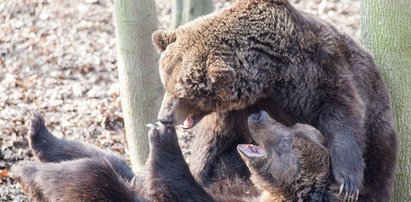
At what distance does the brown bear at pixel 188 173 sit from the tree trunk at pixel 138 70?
3.71 feet

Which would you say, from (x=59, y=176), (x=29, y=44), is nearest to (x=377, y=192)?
(x=59, y=176)

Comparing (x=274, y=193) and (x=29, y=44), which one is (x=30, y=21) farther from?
(x=274, y=193)

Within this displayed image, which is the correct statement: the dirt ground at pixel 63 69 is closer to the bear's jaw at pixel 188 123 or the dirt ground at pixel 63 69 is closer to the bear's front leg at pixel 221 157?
the bear's front leg at pixel 221 157

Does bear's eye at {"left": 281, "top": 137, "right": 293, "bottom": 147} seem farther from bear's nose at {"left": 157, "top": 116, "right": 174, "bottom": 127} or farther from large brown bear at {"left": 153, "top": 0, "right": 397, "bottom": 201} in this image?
bear's nose at {"left": 157, "top": 116, "right": 174, "bottom": 127}

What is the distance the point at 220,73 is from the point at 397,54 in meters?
2.04

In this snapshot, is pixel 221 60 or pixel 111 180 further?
pixel 111 180

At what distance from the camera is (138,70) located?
791cm

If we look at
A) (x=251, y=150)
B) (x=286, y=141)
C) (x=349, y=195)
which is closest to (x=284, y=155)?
(x=286, y=141)

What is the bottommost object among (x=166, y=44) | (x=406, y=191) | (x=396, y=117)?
(x=406, y=191)

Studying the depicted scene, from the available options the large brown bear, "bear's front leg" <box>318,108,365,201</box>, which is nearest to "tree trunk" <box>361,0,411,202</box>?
the large brown bear

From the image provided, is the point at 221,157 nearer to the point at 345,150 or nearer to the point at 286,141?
the point at 286,141

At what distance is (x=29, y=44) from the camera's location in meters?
12.5

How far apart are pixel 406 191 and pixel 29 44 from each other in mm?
7197

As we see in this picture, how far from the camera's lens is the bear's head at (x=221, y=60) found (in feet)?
20.1
